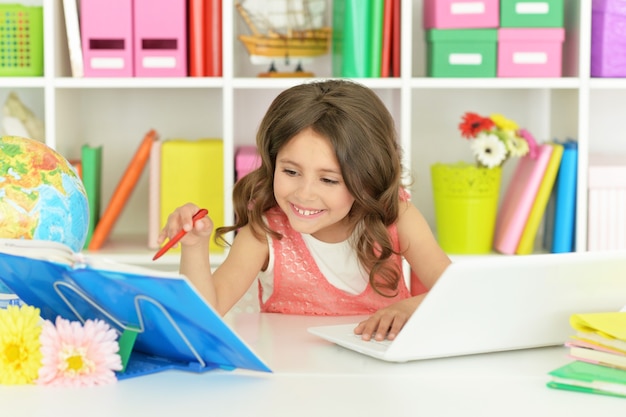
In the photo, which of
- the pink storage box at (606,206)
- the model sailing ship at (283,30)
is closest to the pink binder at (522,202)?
the pink storage box at (606,206)

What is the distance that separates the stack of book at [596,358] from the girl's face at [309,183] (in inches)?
21.8

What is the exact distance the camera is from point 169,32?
2.60m

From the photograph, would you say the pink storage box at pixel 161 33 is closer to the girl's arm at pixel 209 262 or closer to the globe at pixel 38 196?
the girl's arm at pixel 209 262

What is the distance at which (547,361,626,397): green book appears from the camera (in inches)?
41.3

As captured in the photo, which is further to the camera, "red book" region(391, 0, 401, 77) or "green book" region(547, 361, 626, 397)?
"red book" region(391, 0, 401, 77)

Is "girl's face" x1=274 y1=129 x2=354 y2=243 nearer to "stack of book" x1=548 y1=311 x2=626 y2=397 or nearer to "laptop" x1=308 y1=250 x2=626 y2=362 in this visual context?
"laptop" x1=308 y1=250 x2=626 y2=362

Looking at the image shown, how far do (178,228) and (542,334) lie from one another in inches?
22.0

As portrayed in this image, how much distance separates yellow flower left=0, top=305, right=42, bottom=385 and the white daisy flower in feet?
5.76

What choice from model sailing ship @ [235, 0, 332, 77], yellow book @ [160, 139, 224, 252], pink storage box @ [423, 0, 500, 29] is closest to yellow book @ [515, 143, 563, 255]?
pink storage box @ [423, 0, 500, 29]

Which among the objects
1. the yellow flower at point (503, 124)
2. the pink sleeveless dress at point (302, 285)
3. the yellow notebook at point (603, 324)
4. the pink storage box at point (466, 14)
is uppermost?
the pink storage box at point (466, 14)

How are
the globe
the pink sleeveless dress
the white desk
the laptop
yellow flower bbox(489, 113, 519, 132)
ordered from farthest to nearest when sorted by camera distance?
yellow flower bbox(489, 113, 519, 132) < the pink sleeveless dress < the globe < the laptop < the white desk

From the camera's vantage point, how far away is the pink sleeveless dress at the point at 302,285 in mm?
1760

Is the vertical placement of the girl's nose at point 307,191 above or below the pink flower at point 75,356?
above

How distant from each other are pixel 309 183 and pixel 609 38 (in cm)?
134
